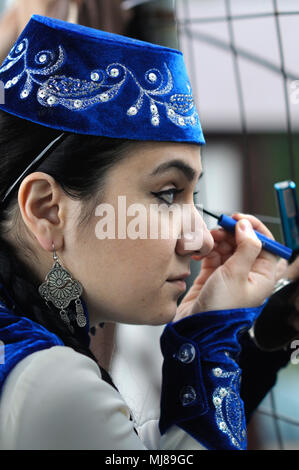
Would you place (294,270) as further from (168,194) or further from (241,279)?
(168,194)

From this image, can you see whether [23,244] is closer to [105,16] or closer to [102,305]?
[102,305]

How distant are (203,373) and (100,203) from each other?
0.31 meters

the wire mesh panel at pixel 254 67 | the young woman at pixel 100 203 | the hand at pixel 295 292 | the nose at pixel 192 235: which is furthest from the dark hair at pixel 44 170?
the wire mesh panel at pixel 254 67

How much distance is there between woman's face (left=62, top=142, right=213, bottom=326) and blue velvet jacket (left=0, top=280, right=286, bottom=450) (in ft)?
0.32

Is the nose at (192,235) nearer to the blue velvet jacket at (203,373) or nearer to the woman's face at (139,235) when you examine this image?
the woman's face at (139,235)

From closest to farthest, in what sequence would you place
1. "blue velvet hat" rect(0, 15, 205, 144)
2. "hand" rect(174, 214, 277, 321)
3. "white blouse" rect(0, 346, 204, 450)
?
"white blouse" rect(0, 346, 204, 450)
"blue velvet hat" rect(0, 15, 205, 144)
"hand" rect(174, 214, 277, 321)

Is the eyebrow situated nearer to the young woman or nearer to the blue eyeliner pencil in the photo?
the young woman

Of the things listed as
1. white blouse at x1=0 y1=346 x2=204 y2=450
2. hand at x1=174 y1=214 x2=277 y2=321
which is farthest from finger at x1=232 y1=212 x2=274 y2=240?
white blouse at x1=0 y1=346 x2=204 y2=450

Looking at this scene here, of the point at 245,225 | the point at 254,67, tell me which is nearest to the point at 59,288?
the point at 245,225

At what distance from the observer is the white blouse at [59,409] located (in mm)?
649

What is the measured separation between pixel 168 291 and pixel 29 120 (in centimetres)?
32

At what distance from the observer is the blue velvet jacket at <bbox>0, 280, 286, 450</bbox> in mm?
834

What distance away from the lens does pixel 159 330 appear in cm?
141

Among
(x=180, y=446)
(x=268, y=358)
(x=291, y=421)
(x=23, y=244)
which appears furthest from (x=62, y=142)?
(x=291, y=421)
